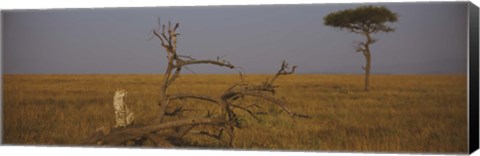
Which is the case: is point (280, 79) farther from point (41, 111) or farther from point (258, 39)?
point (41, 111)

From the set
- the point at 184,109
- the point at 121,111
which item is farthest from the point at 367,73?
the point at 121,111

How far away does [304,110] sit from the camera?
38.4ft

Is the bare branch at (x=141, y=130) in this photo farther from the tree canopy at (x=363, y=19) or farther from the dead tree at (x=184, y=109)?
the tree canopy at (x=363, y=19)

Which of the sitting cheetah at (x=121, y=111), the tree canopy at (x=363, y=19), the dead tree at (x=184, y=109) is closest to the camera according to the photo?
the tree canopy at (x=363, y=19)

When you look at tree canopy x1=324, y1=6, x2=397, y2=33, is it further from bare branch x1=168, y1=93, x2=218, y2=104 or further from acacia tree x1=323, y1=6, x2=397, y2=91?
bare branch x1=168, y1=93, x2=218, y2=104

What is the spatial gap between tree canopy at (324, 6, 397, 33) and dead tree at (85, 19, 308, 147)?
734 millimetres

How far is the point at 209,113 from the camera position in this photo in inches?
468

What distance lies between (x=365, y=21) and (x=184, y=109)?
2.29m

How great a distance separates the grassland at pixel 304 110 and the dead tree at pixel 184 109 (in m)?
0.09

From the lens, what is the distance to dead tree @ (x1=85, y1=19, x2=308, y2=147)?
11.8 metres

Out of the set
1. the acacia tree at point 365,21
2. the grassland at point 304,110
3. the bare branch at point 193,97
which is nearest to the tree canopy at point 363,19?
the acacia tree at point 365,21

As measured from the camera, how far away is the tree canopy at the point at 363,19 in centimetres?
1128

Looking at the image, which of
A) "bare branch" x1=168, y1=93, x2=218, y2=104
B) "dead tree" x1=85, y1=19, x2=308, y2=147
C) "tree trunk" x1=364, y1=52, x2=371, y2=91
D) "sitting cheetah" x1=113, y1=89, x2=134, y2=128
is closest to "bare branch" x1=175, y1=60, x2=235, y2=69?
"dead tree" x1=85, y1=19, x2=308, y2=147

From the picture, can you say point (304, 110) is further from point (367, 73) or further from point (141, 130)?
point (141, 130)
